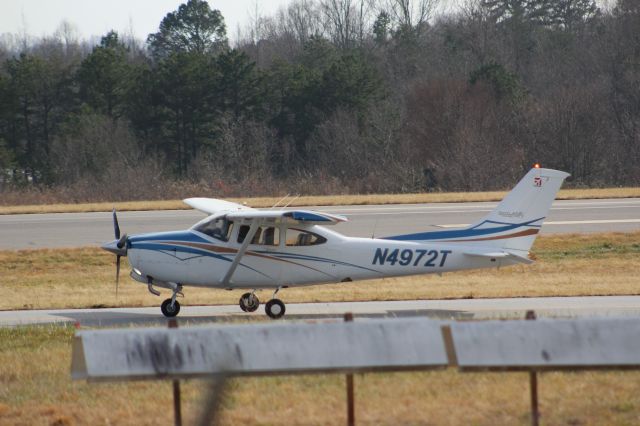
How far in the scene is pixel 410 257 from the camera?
16.1m

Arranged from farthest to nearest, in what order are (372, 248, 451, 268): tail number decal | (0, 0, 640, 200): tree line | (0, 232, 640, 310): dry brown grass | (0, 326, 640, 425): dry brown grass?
(0, 0, 640, 200): tree line, (0, 232, 640, 310): dry brown grass, (372, 248, 451, 268): tail number decal, (0, 326, 640, 425): dry brown grass

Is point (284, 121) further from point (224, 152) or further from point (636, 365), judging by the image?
point (636, 365)

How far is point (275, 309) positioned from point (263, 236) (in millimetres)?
1254

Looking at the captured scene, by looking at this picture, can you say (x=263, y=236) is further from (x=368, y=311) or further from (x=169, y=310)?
(x=368, y=311)

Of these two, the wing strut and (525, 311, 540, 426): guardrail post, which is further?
the wing strut

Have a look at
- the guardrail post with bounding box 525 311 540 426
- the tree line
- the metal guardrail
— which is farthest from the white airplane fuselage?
the tree line

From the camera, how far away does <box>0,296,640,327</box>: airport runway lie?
15.1 meters

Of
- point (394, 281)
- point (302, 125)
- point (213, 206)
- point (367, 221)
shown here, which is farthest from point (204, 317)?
point (302, 125)

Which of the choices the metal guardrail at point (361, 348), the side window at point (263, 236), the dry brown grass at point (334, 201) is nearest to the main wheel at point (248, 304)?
the side window at point (263, 236)

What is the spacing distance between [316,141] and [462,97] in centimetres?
946

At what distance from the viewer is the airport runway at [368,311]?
1515cm

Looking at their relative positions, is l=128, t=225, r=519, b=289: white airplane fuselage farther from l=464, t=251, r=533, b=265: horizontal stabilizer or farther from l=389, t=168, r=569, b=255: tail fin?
l=389, t=168, r=569, b=255: tail fin

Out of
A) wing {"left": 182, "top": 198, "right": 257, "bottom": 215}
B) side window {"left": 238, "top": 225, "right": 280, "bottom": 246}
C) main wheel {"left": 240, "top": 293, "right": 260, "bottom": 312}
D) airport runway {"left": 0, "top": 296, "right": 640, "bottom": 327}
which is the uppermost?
wing {"left": 182, "top": 198, "right": 257, "bottom": 215}

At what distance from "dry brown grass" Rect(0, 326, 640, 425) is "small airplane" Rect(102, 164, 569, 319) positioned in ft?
17.5
